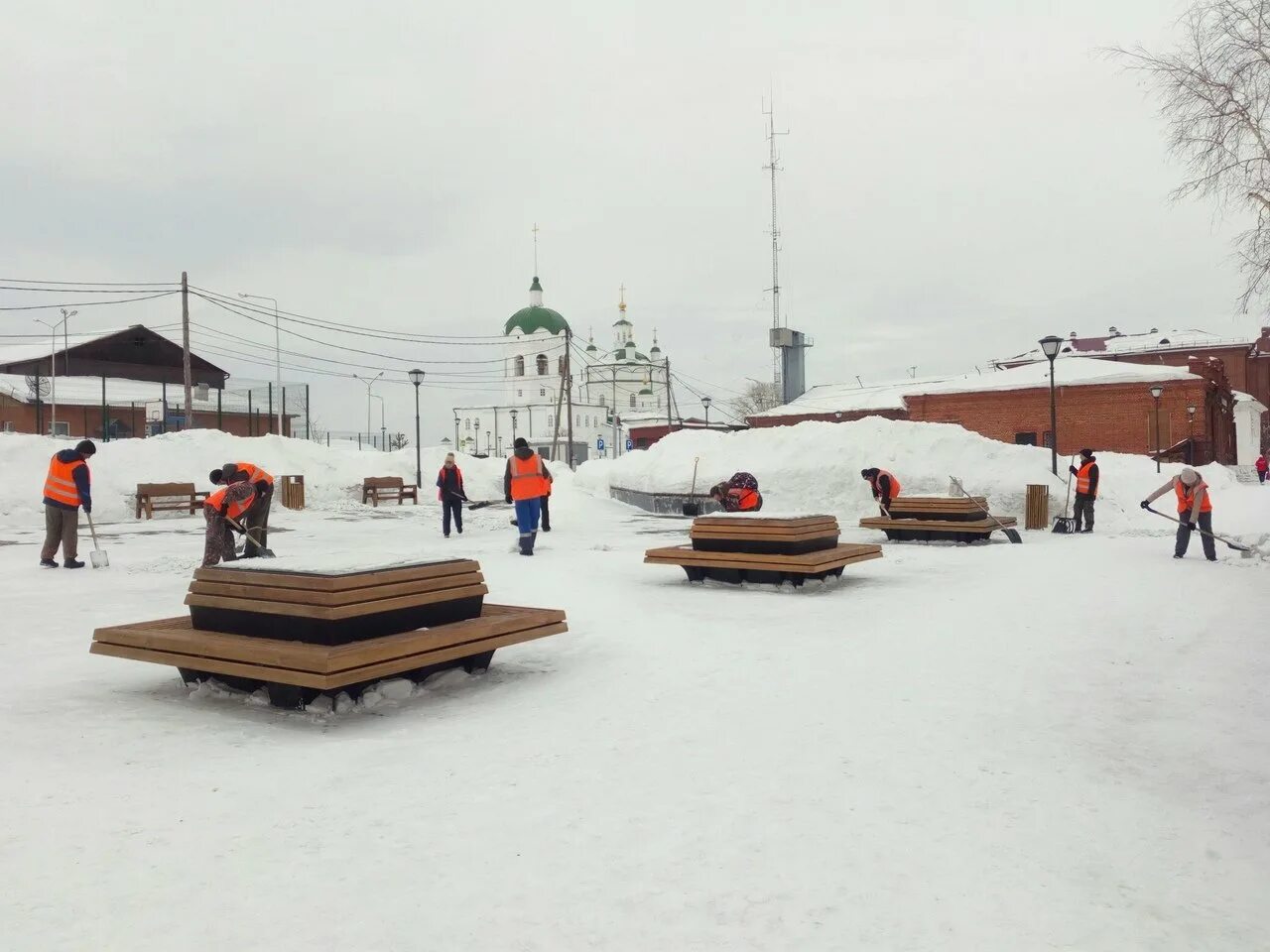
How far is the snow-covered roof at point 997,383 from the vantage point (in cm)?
3672

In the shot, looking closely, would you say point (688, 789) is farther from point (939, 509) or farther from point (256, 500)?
point (939, 509)

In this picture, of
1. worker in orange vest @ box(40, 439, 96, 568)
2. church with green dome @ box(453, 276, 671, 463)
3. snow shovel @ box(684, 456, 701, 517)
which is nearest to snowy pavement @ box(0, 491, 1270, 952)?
worker in orange vest @ box(40, 439, 96, 568)

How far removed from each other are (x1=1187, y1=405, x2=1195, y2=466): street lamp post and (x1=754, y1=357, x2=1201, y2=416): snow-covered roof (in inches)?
53.1

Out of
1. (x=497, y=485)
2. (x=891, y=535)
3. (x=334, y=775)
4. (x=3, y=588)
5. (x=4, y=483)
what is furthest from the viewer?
(x=497, y=485)

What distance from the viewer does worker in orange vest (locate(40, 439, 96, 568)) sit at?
11.6 meters

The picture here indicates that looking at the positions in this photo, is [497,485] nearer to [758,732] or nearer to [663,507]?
[663,507]

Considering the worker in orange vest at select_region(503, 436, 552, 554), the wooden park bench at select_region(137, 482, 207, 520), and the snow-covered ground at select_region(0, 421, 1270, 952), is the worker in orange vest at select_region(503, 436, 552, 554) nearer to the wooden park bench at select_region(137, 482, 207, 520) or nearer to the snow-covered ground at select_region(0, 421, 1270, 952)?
the snow-covered ground at select_region(0, 421, 1270, 952)

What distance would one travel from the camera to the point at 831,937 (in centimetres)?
269

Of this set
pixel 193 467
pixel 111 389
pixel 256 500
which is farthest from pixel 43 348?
pixel 256 500

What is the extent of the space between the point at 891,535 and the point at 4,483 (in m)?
19.7

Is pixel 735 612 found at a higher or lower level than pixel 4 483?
lower

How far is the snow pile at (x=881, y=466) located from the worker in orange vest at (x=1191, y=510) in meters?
5.54

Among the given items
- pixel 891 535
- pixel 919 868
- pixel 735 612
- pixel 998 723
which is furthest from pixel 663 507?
pixel 919 868

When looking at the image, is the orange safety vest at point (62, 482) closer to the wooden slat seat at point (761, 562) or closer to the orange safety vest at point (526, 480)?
the orange safety vest at point (526, 480)
